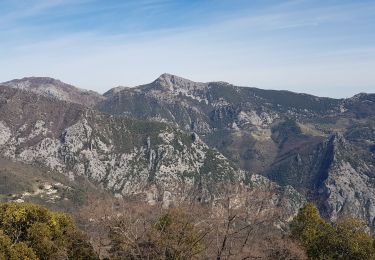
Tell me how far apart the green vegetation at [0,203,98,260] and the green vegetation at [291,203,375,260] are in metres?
31.3

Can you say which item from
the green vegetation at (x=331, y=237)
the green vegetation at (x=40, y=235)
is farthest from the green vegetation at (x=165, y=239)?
the green vegetation at (x=331, y=237)

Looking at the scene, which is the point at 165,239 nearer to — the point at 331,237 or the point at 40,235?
the point at 40,235

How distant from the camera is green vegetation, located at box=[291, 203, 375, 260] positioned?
2491 inches

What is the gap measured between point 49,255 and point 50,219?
21.9 ft

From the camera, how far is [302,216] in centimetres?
7056

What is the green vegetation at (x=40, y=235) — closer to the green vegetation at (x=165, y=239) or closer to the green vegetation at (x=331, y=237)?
the green vegetation at (x=165, y=239)

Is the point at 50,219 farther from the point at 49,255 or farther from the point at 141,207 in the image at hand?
the point at 141,207

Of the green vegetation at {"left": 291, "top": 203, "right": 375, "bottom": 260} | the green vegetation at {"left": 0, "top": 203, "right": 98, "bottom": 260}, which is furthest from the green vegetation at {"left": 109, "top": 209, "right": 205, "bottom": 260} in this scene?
the green vegetation at {"left": 291, "top": 203, "right": 375, "bottom": 260}

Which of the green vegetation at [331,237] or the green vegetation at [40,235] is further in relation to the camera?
the green vegetation at [331,237]

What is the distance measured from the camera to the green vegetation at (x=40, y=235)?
56312 mm

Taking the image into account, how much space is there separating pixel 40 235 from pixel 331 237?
40.9 metres

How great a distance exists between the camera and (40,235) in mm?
58906

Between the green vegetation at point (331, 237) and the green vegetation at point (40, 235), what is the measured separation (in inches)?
1232

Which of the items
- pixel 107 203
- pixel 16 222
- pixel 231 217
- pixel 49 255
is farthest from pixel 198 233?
pixel 16 222
